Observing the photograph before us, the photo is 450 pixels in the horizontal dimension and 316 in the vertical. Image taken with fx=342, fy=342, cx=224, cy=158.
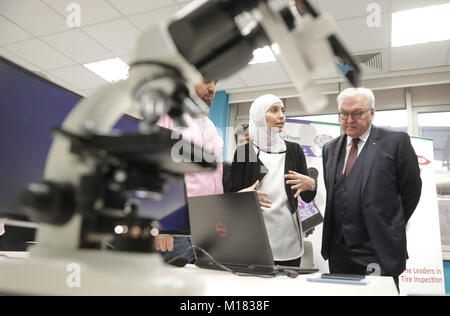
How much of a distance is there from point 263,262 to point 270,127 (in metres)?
1.13

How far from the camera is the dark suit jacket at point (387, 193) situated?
5.25 feet

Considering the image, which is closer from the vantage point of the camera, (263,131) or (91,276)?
(91,276)

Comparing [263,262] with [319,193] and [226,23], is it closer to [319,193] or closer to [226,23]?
[226,23]

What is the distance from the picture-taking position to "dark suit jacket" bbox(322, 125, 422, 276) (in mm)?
1601

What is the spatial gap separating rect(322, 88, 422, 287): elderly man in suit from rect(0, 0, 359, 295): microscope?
4.43 feet

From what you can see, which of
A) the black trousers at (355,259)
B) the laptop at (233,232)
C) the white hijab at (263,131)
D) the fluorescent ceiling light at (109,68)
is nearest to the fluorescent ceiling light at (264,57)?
the fluorescent ceiling light at (109,68)

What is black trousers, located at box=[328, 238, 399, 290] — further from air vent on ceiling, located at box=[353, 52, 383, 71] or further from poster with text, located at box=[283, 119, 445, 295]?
air vent on ceiling, located at box=[353, 52, 383, 71]

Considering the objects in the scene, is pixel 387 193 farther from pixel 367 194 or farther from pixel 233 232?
pixel 233 232

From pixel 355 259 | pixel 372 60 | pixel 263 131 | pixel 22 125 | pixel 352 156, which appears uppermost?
pixel 372 60

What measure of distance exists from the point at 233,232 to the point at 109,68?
4.14m

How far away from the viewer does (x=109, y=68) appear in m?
4.62

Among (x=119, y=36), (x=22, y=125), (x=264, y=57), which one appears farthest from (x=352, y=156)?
(x=119, y=36)

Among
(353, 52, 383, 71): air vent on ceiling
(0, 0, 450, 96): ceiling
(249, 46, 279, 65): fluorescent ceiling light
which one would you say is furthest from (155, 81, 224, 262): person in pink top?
(353, 52, 383, 71): air vent on ceiling

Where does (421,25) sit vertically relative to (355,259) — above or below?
above
